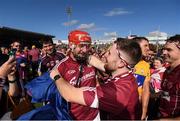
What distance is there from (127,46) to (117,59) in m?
Result: 0.18

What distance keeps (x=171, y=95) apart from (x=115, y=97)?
2.12 metres

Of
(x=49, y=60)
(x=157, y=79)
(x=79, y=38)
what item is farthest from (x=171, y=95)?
(x=49, y=60)

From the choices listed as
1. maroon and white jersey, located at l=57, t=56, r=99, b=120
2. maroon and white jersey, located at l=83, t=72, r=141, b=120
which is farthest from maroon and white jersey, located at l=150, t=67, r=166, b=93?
maroon and white jersey, located at l=83, t=72, r=141, b=120

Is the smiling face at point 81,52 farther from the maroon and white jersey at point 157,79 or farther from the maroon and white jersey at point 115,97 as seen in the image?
the maroon and white jersey at point 115,97

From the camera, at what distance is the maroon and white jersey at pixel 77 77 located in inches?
182

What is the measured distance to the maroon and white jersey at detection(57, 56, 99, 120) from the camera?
4629 mm

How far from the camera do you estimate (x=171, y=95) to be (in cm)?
516

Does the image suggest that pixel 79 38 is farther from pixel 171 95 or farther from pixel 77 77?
pixel 171 95

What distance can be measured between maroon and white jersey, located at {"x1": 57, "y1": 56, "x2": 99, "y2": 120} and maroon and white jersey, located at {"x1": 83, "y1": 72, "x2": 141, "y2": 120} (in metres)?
1.18

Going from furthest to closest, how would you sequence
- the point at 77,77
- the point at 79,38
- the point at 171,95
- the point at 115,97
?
the point at 79,38 < the point at 171,95 < the point at 77,77 < the point at 115,97

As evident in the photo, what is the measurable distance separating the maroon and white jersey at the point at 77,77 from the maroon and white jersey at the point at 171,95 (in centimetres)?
115

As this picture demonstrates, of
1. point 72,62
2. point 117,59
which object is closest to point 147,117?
point 72,62

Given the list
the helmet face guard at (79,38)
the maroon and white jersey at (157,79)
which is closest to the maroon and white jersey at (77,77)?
the helmet face guard at (79,38)

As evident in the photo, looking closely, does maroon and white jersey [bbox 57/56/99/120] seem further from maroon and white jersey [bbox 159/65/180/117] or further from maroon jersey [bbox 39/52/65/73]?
maroon jersey [bbox 39/52/65/73]
